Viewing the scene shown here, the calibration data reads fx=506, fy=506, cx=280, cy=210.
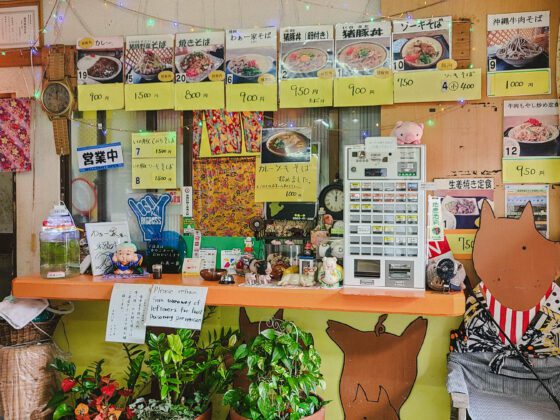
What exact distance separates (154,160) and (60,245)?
0.74 metres

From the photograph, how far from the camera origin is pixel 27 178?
3252 millimetres

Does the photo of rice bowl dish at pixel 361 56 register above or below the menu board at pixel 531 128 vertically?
above

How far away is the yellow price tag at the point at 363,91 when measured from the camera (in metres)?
2.80

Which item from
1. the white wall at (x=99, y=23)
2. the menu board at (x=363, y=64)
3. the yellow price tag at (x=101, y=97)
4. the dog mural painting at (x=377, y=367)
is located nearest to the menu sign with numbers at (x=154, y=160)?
the yellow price tag at (x=101, y=97)

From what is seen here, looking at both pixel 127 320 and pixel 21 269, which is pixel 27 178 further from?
pixel 127 320

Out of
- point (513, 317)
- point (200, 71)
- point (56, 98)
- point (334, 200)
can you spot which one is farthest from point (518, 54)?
point (56, 98)

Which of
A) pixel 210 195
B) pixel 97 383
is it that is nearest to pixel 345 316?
pixel 210 195

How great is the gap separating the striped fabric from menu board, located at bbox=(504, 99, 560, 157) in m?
0.73

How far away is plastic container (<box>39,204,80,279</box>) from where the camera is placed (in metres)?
2.88

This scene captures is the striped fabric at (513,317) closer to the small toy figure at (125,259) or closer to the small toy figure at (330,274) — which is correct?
the small toy figure at (330,274)

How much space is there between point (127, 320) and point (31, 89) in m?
1.66

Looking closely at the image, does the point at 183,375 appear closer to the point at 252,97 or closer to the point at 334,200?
the point at 334,200

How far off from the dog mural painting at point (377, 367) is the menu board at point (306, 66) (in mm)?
1284

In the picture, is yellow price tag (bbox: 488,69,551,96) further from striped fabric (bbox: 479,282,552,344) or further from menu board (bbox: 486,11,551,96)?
striped fabric (bbox: 479,282,552,344)
